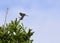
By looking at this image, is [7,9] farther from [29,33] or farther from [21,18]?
[29,33]

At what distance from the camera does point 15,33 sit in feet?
44.2

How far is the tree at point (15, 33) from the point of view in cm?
1341

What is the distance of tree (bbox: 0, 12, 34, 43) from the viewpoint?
13414 millimetres

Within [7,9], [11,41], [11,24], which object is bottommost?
[11,41]

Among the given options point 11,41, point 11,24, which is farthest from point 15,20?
point 11,41

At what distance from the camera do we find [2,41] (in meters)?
13.5

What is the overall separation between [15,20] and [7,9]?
880 mm

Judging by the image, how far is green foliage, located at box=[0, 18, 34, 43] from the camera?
528 inches

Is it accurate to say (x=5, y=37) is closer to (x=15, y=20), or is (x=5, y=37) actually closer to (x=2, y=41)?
(x=2, y=41)

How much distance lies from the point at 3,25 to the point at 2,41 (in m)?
1.06

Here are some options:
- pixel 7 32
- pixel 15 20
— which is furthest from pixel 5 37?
pixel 15 20

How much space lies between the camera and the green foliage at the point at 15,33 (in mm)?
13414

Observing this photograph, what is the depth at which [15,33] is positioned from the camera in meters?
13.5

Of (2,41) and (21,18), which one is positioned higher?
(21,18)
